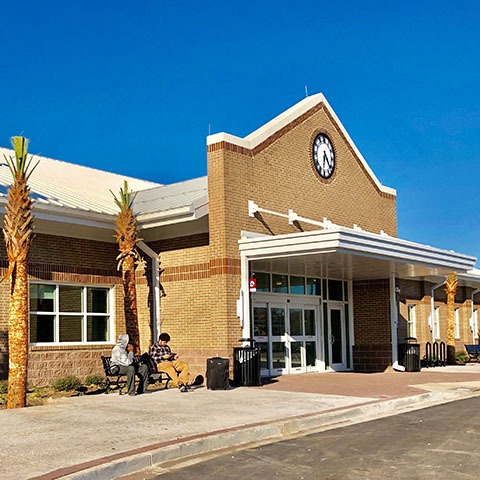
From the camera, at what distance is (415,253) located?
20531 millimetres

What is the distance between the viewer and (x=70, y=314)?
19.0m

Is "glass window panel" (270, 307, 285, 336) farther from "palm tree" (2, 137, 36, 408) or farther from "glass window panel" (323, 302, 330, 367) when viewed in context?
"palm tree" (2, 137, 36, 408)

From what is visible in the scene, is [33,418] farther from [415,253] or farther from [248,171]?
[415,253]

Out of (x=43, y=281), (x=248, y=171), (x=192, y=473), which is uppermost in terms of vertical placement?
(x=248, y=171)

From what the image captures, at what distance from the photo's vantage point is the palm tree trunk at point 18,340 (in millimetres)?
13469

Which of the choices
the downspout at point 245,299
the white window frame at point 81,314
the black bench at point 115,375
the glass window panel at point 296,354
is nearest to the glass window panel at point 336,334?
the glass window panel at point 296,354

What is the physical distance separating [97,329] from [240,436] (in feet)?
33.0

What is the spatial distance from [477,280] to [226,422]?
23.5m

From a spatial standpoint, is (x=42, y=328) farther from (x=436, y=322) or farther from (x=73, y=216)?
(x=436, y=322)

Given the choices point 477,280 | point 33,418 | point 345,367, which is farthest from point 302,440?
point 477,280

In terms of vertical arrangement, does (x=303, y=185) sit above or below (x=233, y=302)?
above

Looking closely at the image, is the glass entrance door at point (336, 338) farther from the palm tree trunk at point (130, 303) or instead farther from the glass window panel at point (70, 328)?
the glass window panel at point (70, 328)

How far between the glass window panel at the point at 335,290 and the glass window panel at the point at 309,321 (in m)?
1.14

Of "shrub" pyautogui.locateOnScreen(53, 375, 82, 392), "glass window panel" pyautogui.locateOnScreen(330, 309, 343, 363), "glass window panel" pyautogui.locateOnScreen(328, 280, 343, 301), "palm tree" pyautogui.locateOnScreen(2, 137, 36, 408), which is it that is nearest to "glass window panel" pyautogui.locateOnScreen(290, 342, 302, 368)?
"glass window panel" pyautogui.locateOnScreen(330, 309, 343, 363)
